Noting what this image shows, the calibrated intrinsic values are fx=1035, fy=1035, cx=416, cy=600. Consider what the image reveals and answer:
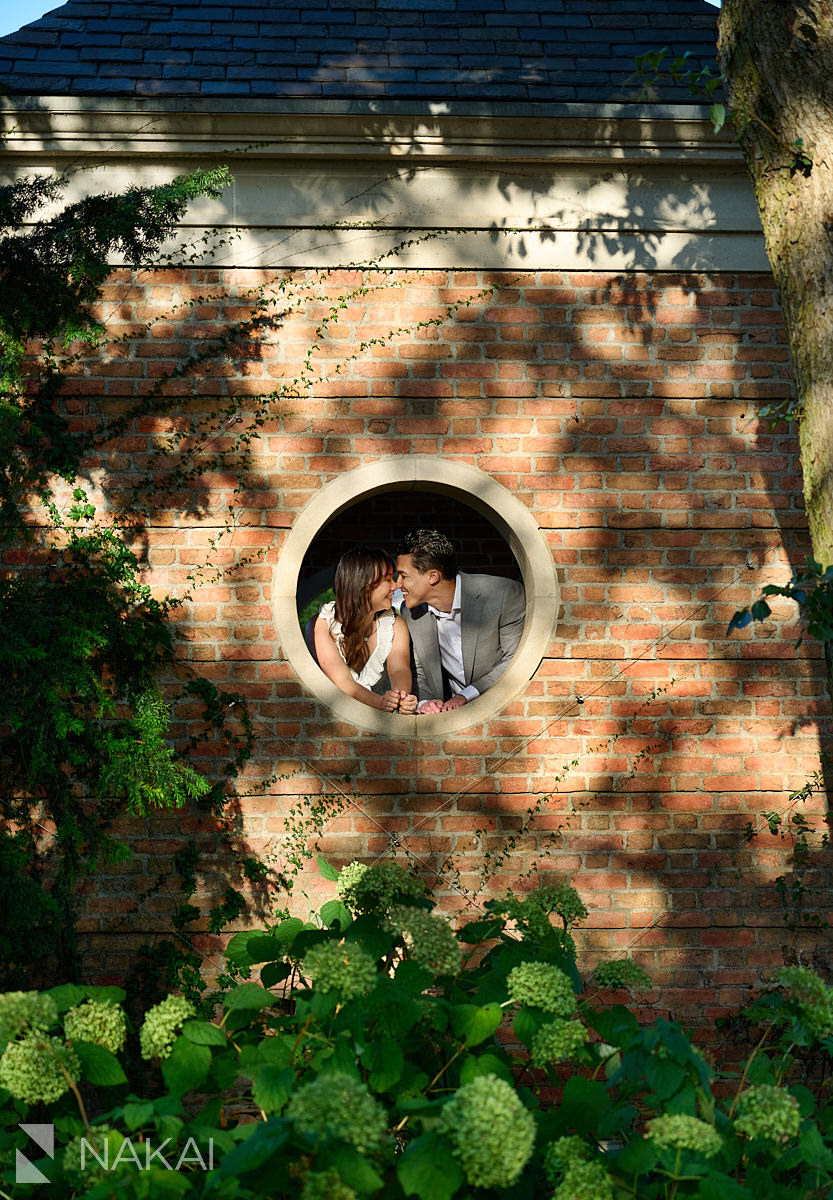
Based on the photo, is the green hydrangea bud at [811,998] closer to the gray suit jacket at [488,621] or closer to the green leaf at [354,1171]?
the green leaf at [354,1171]

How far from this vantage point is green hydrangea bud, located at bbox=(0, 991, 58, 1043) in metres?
1.91

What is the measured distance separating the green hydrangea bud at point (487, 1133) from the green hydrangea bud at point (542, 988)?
14.5 inches

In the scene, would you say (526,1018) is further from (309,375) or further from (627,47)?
(627,47)

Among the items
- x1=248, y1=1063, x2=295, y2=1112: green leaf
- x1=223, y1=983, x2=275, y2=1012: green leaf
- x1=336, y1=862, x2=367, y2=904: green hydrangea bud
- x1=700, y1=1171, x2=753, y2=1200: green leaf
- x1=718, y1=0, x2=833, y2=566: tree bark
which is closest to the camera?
x1=700, y1=1171, x2=753, y2=1200: green leaf

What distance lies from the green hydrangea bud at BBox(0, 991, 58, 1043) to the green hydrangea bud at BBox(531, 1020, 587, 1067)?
93 centimetres

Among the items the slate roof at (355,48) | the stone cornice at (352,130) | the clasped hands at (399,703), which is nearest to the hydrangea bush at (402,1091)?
the clasped hands at (399,703)

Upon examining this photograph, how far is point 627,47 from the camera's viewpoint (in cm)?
454

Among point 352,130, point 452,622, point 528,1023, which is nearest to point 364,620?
point 452,622

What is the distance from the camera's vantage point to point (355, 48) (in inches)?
175

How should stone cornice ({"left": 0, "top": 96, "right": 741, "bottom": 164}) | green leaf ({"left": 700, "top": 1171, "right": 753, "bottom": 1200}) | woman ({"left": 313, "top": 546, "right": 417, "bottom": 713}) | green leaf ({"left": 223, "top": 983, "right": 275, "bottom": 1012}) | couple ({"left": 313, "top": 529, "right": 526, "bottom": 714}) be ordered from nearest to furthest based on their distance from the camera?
green leaf ({"left": 700, "top": 1171, "right": 753, "bottom": 1200})
green leaf ({"left": 223, "top": 983, "right": 275, "bottom": 1012})
stone cornice ({"left": 0, "top": 96, "right": 741, "bottom": 164})
couple ({"left": 313, "top": 529, "right": 526, "bottom": 714})
woman ({"left": 313, "top": 546, "right": 417, "bottom": 713})

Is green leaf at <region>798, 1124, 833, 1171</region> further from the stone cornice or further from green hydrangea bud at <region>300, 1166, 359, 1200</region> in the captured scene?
the stone cornice

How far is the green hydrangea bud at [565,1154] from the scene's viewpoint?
72.7 inches

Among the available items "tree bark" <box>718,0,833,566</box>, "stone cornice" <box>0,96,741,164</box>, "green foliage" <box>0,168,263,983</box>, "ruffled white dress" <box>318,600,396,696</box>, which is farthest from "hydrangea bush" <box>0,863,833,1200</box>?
"stone cornice" <box>0,96,741,164</box>

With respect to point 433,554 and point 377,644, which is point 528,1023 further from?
point 433,554
